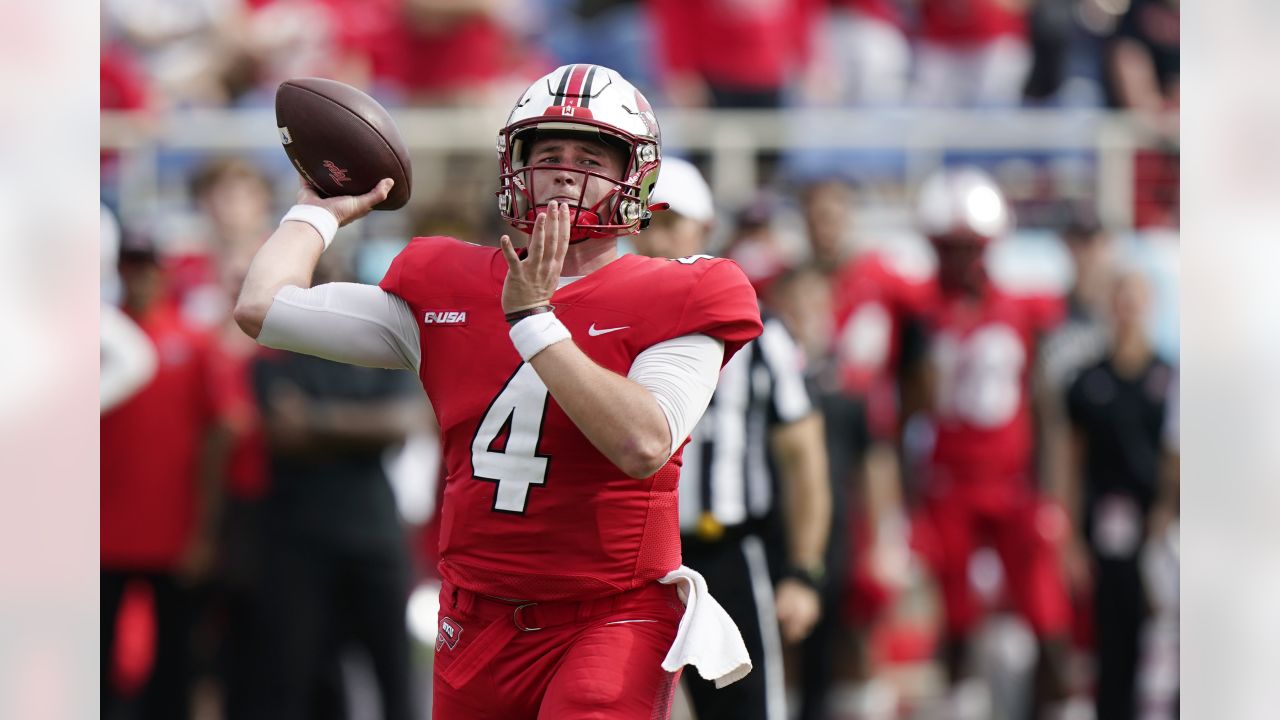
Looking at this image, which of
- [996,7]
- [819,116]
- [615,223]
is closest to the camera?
[615,223]

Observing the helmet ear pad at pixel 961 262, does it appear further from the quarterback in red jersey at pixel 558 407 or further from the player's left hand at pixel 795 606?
the quarterback in red jersey at pixel 558 407

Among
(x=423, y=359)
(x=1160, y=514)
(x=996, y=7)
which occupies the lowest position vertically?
(x=1160, y=514)

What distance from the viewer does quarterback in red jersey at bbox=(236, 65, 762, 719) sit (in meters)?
3.08

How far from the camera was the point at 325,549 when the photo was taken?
19.7 feet

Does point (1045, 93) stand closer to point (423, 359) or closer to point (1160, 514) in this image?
point (1160, 514)

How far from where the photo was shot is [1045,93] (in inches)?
375

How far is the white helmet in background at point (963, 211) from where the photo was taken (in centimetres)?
734

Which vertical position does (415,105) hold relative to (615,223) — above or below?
above

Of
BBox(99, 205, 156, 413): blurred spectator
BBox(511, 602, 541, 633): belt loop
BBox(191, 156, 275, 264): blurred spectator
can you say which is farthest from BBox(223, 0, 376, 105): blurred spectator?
BBox(511, 602, 541, 633): belt loop

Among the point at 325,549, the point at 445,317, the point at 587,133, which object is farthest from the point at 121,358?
the point at 587,133

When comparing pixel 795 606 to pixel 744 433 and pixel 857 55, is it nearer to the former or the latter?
pixel 744 433

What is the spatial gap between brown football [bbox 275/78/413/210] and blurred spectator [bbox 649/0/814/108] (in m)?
5.19

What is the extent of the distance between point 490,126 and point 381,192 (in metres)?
4.78
